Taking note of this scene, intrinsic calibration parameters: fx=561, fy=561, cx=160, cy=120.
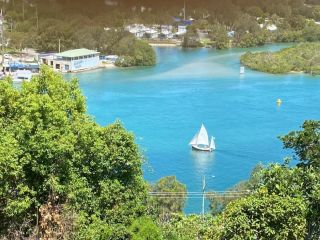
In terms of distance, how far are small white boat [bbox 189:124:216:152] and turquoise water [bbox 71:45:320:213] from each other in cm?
9

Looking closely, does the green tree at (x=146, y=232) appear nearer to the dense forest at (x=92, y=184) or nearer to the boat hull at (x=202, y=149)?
the dense forest at (x=92, y=184)

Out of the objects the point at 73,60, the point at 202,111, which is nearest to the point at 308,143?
the point at 202,111

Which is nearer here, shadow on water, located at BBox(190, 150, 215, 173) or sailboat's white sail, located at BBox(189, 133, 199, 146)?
shadow on water, located at BBox(190, 150, 215, 173)

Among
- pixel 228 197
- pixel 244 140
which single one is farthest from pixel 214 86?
pixel 228 197

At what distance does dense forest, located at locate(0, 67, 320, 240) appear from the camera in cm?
181

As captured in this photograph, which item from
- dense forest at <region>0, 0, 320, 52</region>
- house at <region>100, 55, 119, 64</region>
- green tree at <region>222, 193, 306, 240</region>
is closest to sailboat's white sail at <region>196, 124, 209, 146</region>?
green tree at <region>222, 193, 306, 240</region>

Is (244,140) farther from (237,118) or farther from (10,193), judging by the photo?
(10,193)

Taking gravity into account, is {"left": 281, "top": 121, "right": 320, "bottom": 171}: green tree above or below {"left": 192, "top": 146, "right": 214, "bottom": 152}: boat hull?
above

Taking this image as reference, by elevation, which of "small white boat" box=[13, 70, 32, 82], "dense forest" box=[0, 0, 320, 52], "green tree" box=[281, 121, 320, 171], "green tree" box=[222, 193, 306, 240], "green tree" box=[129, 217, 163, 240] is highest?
"dense forest" box=[0, 0, 320, 52]

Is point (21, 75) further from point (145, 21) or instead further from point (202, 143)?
point (145, 21)

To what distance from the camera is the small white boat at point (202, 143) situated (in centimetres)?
626

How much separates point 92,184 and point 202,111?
584 cm

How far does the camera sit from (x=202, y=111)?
26.4 feet

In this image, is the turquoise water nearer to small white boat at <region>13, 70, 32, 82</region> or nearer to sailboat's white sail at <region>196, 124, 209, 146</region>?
sailboat's white sail at <region>196, 124, 209, 146</region>
